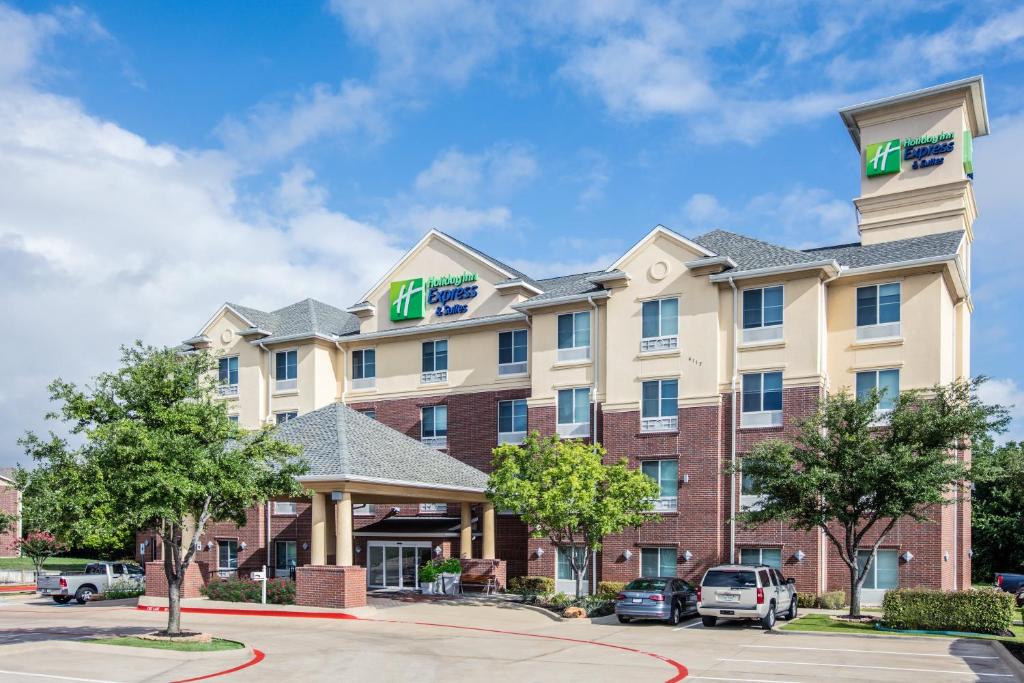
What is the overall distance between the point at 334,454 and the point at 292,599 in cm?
483

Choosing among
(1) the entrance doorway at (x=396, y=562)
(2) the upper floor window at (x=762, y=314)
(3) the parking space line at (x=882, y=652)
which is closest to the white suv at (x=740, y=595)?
(3) the parking space line at (x=882, y=652)

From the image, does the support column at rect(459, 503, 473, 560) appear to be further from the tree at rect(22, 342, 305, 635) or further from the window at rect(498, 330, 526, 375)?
the tree at rect(22, 342, 305, 635)

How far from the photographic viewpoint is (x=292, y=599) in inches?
1262

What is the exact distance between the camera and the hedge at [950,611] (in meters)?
25.2

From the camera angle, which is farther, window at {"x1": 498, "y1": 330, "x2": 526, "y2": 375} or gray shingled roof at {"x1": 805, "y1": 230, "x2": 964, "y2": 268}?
window at {"x1": 498, "y1": 330, "x2": 526, "y2": 375}

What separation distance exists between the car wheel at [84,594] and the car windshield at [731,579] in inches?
963

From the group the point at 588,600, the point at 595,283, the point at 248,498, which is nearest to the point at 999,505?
the point at 595,283

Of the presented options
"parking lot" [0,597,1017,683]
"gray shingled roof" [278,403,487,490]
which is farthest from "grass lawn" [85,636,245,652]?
"gray shingled roof" [278,403,487,490]

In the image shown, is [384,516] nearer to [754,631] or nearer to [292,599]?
[292,599]

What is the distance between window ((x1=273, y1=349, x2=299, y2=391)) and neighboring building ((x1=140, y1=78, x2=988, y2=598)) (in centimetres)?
12

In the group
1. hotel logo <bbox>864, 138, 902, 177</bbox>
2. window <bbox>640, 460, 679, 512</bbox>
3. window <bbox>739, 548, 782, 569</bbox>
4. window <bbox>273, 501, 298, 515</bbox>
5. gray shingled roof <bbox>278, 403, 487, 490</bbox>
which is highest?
hotel logo <bbox>864, 138, 902, 177</bbox>

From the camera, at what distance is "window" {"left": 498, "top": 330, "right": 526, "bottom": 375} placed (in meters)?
43.2

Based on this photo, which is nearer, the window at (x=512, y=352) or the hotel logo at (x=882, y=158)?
the hotel logo at (x=882, y=158)

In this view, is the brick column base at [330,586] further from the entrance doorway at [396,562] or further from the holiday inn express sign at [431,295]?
the holiday inn express sign at [431,295]
